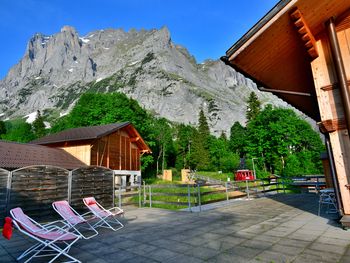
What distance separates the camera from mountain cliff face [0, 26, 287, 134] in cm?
9850

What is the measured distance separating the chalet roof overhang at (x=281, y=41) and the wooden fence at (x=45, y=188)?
7.50 metres

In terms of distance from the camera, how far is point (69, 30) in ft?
580

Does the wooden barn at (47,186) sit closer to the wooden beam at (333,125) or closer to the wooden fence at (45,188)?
the wooden fence at (45,188)

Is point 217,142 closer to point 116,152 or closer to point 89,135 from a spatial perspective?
point 116,152

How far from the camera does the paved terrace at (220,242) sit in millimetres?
3883

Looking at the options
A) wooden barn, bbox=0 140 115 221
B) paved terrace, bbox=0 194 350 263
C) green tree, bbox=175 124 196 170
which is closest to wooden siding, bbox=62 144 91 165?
wooden barn, bbox=0 140 115 221

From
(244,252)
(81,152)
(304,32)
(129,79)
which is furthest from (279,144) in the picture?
(129,79)

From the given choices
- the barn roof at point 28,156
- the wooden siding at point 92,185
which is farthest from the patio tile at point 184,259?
the barn roof at point 28,156

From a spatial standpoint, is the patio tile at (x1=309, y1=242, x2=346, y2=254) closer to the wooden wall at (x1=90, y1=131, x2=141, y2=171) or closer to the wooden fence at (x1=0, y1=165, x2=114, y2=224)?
the wooden fence at (x1=0, y1=165, x2=114, y2=224)

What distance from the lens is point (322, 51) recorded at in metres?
5.80

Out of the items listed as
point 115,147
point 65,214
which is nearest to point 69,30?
point 115,147

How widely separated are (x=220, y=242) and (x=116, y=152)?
19.1 m

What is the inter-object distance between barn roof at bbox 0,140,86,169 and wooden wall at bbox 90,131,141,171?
264cm

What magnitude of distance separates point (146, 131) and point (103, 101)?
25.2 feet
